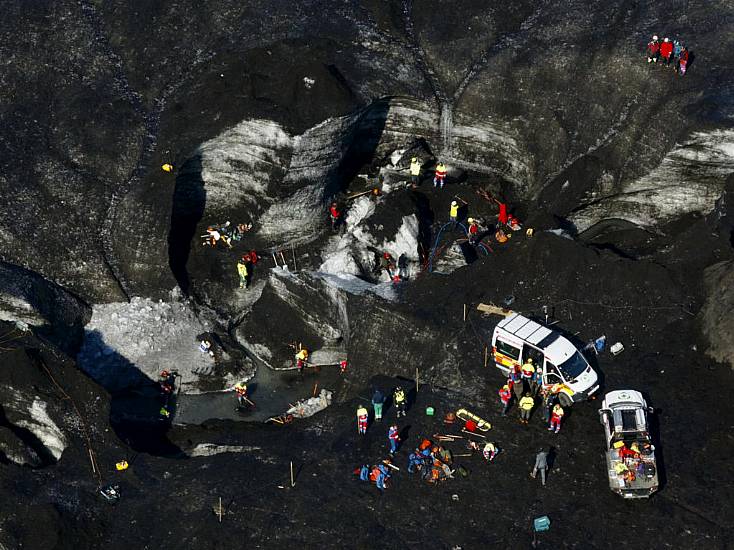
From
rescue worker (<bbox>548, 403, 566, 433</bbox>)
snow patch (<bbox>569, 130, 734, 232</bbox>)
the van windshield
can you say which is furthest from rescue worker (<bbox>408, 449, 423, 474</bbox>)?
snow patch (<bbox>569, 130, 734, 232</bbox>)

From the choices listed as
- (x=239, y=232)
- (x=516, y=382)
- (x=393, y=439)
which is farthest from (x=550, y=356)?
(x=239, y=232)

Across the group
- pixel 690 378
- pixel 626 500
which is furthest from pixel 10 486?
pixel 690 378

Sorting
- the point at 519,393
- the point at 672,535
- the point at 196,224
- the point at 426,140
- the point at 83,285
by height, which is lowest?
the point at 672,535

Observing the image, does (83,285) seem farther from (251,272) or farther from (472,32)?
(472,32)

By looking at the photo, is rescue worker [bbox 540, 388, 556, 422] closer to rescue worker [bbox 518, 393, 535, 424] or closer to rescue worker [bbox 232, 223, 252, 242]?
rescue worker [bbox 518, 393, 535, 424]

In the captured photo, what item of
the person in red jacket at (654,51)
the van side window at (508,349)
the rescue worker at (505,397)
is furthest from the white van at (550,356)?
the person in red jacket at (654,51)

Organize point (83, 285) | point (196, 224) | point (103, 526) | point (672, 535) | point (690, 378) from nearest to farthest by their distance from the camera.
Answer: point (672, 535) < point (103, 526) < point (690, 378) < point (83, 285) < point (196, 224)

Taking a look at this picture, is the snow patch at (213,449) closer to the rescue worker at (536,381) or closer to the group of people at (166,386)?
the group of people at (166,386)
